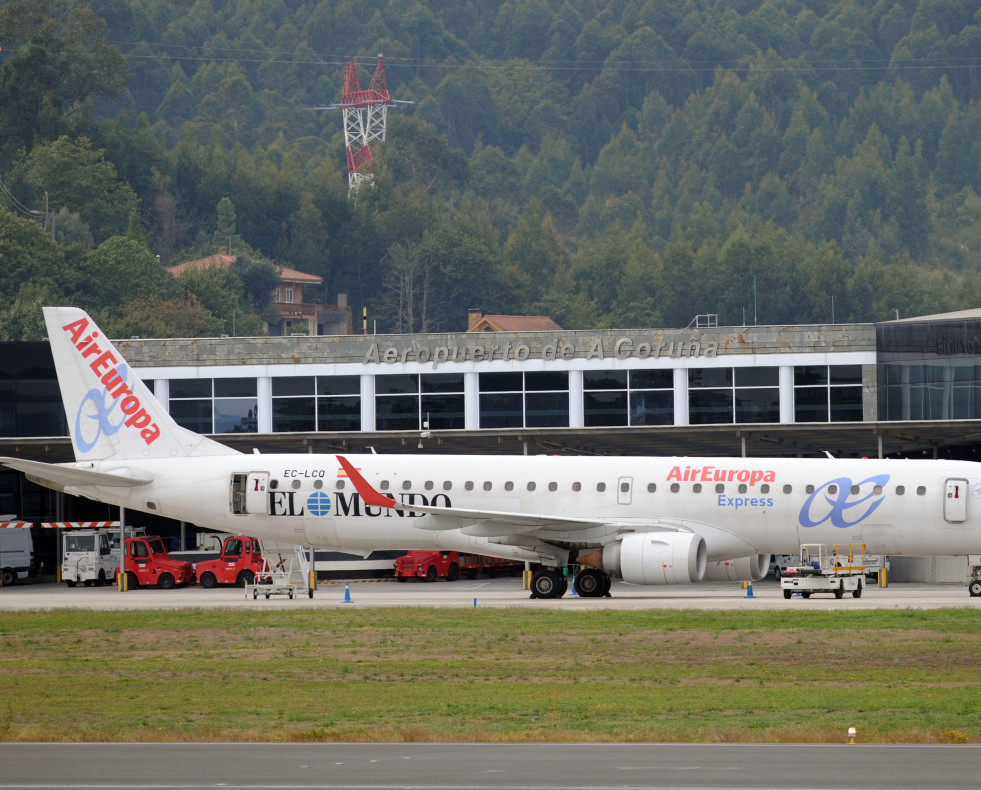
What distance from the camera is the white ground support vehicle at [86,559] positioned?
5044 centimetres

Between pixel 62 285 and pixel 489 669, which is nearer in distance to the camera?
pixel 489 669

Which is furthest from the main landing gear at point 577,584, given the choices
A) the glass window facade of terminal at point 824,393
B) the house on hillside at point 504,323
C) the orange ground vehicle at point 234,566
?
the house on hillside at point 504,323

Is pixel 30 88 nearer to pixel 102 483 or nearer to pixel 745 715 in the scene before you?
pixel 102 483

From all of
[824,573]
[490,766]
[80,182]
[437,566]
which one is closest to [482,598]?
[824,573]

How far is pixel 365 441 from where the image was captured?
4909cm

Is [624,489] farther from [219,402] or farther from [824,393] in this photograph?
[219,402]

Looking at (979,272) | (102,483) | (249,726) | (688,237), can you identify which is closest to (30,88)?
(688,237)

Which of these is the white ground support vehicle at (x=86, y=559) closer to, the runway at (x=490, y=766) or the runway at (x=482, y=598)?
the runway at (x=482, y=598)

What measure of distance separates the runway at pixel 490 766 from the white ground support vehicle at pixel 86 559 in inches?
1345

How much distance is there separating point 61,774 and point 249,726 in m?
3.26

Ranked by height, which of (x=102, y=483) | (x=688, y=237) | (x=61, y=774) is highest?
(x=688, y=237)

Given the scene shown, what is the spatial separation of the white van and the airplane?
13.8 metres

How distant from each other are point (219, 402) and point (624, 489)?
23.1m

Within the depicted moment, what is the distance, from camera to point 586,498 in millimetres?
35906
